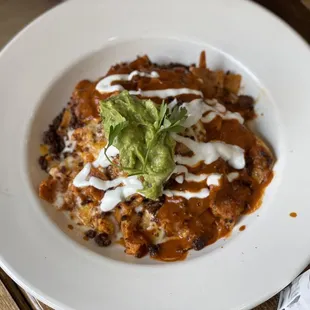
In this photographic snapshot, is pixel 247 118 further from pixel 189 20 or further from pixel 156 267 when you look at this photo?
pixel 156 267

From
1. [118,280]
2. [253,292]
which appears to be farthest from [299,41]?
[118,280]

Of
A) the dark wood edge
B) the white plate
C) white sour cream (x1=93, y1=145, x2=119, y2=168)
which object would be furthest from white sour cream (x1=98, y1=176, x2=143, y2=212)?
the dark wood edge

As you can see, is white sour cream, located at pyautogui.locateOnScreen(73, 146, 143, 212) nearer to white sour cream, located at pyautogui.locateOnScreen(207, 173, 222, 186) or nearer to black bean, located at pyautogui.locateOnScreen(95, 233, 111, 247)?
black bean, located at pyautogui.locateOnScreen(95, 233, 111, 247)

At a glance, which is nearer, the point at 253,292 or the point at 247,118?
the point at 253,292

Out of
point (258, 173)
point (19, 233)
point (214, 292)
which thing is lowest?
point (214, 292)

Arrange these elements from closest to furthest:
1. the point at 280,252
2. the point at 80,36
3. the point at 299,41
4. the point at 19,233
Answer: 1. the point at 280,252
2. the point at 19,233
3. the point at 299,41
4. the point at 80,36

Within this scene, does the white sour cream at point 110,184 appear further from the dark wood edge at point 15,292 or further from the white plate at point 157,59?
the dark wood edge at point 15,292

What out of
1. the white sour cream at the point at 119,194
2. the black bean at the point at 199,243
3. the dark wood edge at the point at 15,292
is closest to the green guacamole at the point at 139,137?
the white sour cream at the point at 119,194

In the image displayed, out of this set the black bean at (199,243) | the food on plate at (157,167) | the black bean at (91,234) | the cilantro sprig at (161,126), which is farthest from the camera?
the black bean at (91,234)
